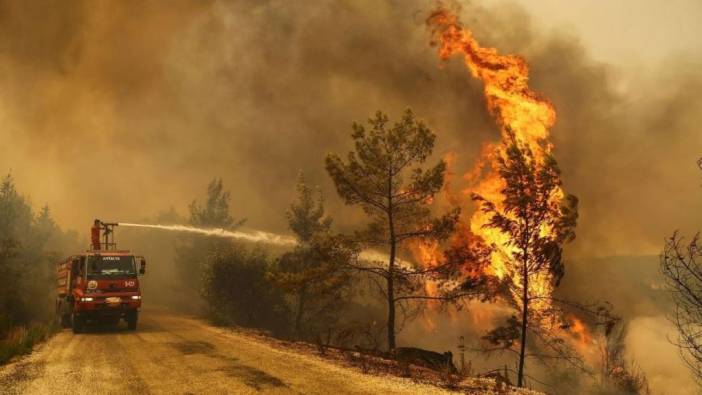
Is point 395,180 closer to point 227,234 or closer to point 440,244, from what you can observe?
point 440,244

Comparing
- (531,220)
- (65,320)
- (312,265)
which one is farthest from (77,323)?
(531,220)

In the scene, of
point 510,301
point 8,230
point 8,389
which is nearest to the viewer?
point 8,389

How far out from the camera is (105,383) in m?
10.9

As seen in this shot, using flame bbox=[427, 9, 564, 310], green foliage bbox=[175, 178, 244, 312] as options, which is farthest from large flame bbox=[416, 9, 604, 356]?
green foliage bbox=[175, 178, 244, 312]

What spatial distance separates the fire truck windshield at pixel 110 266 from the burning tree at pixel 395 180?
398 inches

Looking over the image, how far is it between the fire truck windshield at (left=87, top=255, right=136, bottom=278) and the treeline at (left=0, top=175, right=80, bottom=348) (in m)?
3.68

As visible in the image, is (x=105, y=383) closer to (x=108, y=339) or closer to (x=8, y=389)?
(x=8, y=389)

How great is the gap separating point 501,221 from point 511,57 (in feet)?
52.1

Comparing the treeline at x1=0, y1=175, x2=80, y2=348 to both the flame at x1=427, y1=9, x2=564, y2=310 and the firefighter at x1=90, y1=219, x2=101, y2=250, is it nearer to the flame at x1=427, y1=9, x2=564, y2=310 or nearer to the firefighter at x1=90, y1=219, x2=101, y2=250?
the firefighter at x1=90, y1=219, x2=101, y2=250

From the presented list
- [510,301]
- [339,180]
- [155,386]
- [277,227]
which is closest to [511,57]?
[339,180]

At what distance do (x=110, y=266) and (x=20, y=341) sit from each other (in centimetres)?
481

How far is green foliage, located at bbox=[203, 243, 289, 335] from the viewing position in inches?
1287

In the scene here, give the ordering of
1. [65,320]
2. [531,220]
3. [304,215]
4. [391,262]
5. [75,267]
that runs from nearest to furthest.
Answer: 1. [531,220]
2. [391,262]
3. [75,267]
4. [65,320]
5. [304,215]

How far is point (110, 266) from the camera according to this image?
2041 cm
